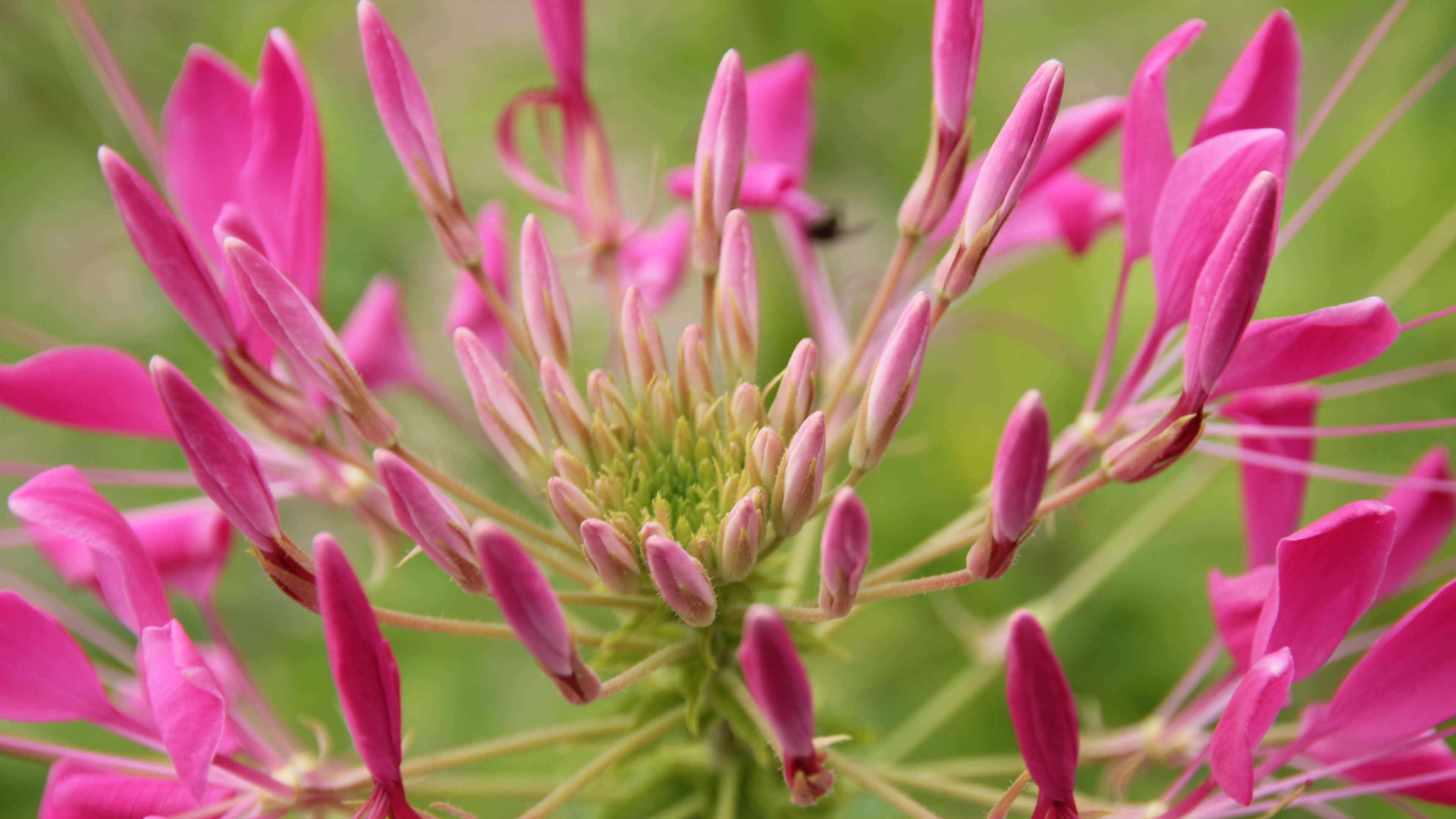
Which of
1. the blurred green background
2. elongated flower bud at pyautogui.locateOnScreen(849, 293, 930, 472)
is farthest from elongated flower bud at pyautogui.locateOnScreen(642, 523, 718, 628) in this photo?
the blurred green background

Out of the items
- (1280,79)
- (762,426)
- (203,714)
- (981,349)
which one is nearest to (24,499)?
(203,714)

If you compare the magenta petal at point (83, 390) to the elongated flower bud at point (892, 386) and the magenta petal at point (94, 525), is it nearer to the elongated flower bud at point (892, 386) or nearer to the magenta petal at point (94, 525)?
the magenta petal at point (94, 525)

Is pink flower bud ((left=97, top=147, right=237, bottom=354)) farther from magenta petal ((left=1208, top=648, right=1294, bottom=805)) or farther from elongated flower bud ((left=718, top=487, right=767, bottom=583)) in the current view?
magenta petal ((left=1208, top=648, right=1294, bottom=805))

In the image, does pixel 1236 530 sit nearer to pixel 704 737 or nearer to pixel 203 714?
pixel 704 737

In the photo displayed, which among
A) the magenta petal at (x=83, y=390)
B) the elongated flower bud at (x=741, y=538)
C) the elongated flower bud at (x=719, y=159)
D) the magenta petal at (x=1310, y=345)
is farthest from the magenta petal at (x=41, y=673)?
the magenta petal at (x=1310, y=345)

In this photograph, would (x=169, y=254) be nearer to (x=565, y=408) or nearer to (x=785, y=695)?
(x=565, y=408)

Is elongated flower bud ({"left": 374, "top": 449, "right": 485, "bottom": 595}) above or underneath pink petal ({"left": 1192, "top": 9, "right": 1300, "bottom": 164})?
underneath

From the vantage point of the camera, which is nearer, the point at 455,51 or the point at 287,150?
the point at 287,150
